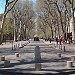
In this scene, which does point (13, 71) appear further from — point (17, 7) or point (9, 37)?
point (9, 37)

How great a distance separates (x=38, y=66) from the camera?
15.7 m

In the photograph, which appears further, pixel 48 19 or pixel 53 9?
pixel 48 19

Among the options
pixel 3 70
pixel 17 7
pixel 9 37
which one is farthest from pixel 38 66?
pixel 9 37

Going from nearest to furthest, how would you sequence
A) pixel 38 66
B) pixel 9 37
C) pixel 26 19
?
pixel 38 66 < pixel 26 19 < pixel 9 37

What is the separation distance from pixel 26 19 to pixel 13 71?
291ft

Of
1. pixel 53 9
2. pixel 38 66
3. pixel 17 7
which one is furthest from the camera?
pixel 17 7

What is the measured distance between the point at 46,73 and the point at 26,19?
294ft

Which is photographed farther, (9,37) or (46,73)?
(9,37)

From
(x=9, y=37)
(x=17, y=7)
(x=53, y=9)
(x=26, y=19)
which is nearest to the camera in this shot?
(x=53, y=9)

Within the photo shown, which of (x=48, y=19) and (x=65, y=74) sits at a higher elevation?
(x=48, y=19)

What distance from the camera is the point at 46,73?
14773 mm

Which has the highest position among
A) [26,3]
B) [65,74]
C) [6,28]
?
[26,3]

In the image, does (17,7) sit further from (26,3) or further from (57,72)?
(57,72)

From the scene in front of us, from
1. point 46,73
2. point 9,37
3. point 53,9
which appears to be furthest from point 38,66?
point 9,37
